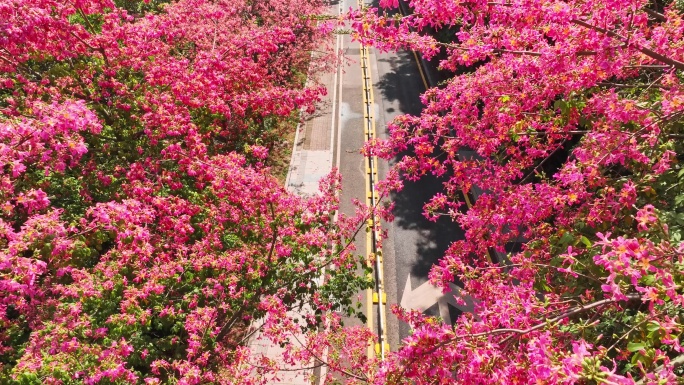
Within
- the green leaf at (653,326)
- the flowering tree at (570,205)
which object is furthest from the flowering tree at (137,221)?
the green leaf at (653,326)

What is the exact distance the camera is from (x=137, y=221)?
6.15 m

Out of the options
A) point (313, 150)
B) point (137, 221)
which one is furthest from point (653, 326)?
point (313, 150)

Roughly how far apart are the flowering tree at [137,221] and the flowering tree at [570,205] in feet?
10.5

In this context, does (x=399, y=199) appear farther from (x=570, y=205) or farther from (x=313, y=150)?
(x=570, y=205)

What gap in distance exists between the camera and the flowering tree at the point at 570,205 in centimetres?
336

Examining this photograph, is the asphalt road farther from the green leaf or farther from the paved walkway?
the green leaf

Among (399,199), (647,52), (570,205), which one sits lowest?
(399,199)

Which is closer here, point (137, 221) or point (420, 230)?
point (137, 221)

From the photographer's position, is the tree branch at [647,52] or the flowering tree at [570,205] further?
the tree branch at [647,52]

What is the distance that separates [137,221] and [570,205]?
7.13 meters

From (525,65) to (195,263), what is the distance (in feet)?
22.5

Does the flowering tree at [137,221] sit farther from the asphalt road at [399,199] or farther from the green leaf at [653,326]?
the green leaf at [653,326]

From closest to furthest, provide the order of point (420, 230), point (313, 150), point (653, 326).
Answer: point (653, 326), point (420, 230), point (313, 150)

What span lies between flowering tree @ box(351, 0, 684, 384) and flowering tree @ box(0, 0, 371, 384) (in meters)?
3.20
